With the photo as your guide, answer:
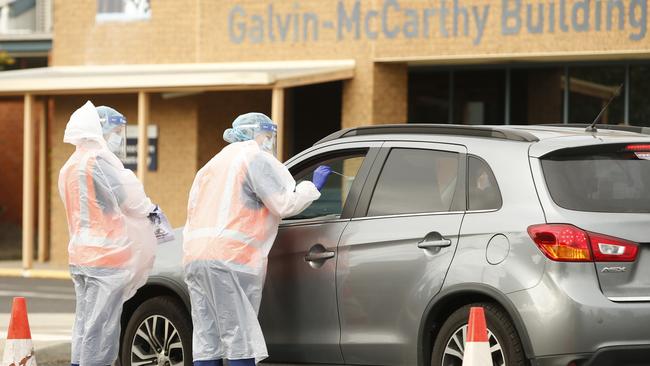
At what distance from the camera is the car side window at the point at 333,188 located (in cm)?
886

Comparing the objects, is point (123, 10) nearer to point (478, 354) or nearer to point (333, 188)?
point (333, 188)

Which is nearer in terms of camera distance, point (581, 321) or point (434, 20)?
point (581, 321)

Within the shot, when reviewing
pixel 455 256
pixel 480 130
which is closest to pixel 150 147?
pixel 480 130

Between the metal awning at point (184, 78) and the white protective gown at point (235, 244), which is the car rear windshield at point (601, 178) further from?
the metal awning at point (184, 78)

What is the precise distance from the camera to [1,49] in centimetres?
2872

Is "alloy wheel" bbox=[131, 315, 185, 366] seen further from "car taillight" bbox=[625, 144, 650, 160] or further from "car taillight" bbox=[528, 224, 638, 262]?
"car taillight" bbox=[625, 144, 650, 160]

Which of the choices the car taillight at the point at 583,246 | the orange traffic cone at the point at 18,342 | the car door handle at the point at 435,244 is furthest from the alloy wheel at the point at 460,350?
the orange traffic cone at the point at 18,342

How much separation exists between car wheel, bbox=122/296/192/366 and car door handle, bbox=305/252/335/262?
1.02 m

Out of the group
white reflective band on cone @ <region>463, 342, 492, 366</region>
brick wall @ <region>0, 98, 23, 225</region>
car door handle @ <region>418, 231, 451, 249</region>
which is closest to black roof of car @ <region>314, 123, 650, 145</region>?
car door handle @ <region>418, 231, 451, 249</region>

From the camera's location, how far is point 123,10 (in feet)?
79.2

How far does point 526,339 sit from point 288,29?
15603 millimetres

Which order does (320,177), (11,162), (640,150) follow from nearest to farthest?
1. (640,150)
2. (320,177)
3. (11,162)

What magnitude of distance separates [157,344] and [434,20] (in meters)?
12.7

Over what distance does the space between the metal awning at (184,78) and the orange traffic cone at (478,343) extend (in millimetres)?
13303
